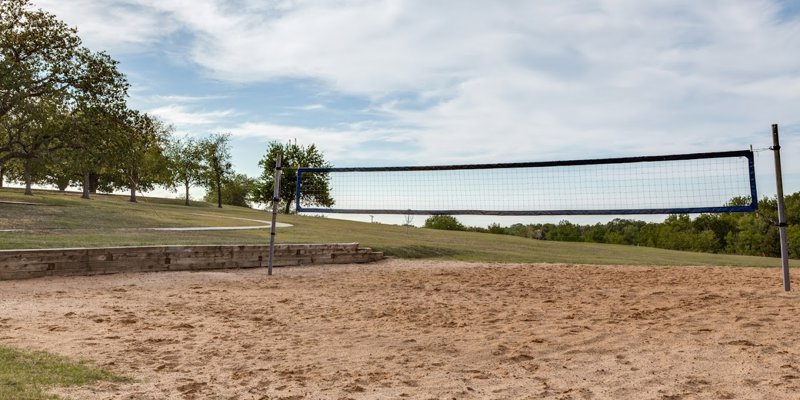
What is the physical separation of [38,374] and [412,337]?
11.1 feet

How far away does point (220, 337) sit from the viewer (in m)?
6.15

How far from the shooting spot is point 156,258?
1165 cm

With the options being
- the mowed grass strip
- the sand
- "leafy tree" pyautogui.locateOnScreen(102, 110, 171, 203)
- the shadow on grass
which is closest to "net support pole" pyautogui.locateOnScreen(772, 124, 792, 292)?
the sand

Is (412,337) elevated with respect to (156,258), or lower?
lower

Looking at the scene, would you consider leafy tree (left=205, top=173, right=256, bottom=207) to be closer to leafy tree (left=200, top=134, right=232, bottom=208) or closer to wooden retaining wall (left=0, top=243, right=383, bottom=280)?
leafy tree (left=200, top=134, right=232, bottom=208)

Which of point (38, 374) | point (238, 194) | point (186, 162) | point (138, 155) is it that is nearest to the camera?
point (38, 374)

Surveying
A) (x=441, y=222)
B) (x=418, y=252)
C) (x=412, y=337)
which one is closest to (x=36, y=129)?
(x=418, y=252)

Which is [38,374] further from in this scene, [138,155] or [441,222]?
[441,222]

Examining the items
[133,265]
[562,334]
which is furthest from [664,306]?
[133,265]

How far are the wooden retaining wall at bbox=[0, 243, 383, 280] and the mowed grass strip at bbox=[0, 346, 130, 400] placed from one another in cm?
534

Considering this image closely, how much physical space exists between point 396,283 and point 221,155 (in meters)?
43.0

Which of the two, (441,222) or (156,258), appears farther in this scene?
(441,222)

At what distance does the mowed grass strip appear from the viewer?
13.6 feet

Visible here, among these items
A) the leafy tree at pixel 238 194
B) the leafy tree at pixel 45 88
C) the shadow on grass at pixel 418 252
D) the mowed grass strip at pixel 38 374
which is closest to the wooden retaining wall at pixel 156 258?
the shadow on grass at pixel 418 252
